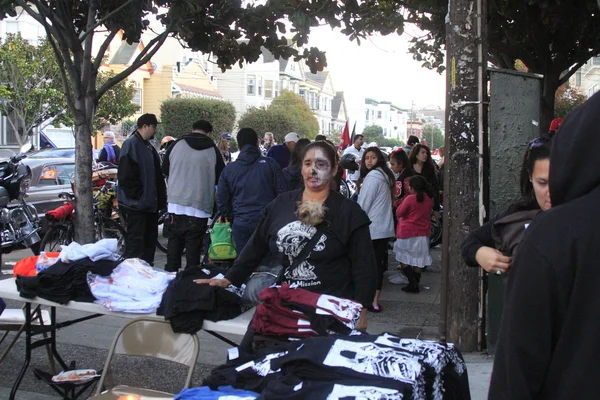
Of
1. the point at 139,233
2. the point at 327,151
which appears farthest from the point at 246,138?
the point at 327,151

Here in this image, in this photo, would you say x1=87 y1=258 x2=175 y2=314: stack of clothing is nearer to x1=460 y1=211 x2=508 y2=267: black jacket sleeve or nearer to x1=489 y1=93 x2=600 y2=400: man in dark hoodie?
x1=460 y1=211 x2=508 y2=267: black jacket sleeve

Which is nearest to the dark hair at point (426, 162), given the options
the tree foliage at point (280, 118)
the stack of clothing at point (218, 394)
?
the stack of clothing at point (218, 394)

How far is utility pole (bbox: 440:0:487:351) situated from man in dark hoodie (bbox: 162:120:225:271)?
3.19m

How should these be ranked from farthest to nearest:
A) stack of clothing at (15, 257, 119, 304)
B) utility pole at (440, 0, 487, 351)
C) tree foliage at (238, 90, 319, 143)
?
tree foliage at (238, 90, 319, 143) → utility pole at (440, 0, 487, 351) → stack of clothing at (15, 257, 119, 304)

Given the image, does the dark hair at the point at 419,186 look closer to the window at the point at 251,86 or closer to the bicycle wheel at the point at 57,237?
the bicycle wheel at the point at 57,237

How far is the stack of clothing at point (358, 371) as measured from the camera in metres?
2.26

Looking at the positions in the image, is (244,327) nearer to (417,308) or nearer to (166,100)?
(417,308)

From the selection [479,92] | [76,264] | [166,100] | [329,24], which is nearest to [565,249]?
[76,264]

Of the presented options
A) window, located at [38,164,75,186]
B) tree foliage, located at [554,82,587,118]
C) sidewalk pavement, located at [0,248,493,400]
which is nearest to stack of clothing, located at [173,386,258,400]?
sidewalk pavement, located at [0,248,493,400]

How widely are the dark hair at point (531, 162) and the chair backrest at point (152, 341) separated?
1.99 metres

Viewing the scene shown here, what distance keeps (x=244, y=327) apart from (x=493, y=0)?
7.73m

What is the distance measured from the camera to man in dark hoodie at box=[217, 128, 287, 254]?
6.69m

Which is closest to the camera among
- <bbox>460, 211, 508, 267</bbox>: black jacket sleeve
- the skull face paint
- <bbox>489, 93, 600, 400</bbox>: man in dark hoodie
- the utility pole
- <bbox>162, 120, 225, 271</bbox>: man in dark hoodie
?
<bbox>489, 93, 600, 400</bbox>: man in dark hoodie

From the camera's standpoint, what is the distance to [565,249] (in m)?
1.51
